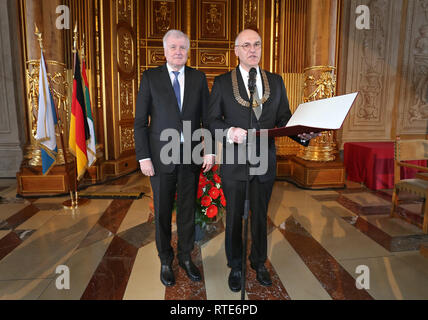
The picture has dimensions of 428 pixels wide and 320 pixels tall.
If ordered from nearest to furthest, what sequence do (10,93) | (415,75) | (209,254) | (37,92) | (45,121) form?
(209,254) → (45,121) → (37,92) → (10,93) → (415,75)

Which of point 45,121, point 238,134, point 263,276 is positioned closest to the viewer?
point 238,134

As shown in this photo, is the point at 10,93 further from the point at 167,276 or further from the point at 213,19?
the point at 167,276

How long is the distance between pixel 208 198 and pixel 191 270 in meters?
0.68

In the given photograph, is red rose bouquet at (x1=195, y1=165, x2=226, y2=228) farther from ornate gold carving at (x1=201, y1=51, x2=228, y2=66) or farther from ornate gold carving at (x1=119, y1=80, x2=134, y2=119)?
ornate gold carving at (x1=201, y1=51, x2=228, y2=66)

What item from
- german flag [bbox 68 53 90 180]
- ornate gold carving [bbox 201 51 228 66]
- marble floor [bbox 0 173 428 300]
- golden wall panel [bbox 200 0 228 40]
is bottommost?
marble floor [bbox 0 173 428 300]

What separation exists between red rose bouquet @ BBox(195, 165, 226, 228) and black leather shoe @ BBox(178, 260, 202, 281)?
1.71ft

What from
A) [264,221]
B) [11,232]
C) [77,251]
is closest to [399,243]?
[264,221]

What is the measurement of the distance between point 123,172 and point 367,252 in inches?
165

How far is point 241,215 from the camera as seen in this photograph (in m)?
1.92

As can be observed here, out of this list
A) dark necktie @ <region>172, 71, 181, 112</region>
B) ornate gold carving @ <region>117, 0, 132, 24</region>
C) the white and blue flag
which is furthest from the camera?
ornate gold carving @ <region>117, 0, 132, 24</region>

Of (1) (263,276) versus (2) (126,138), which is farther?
(2) (126,138)

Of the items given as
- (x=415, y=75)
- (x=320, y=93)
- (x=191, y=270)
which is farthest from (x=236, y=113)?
(x=415, y=75)

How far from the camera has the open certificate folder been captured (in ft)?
3.89

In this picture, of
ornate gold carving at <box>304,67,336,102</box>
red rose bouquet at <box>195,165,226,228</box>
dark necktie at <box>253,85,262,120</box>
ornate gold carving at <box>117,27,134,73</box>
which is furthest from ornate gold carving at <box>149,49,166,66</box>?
dark necktie at <box>253,85,262,120</box>
